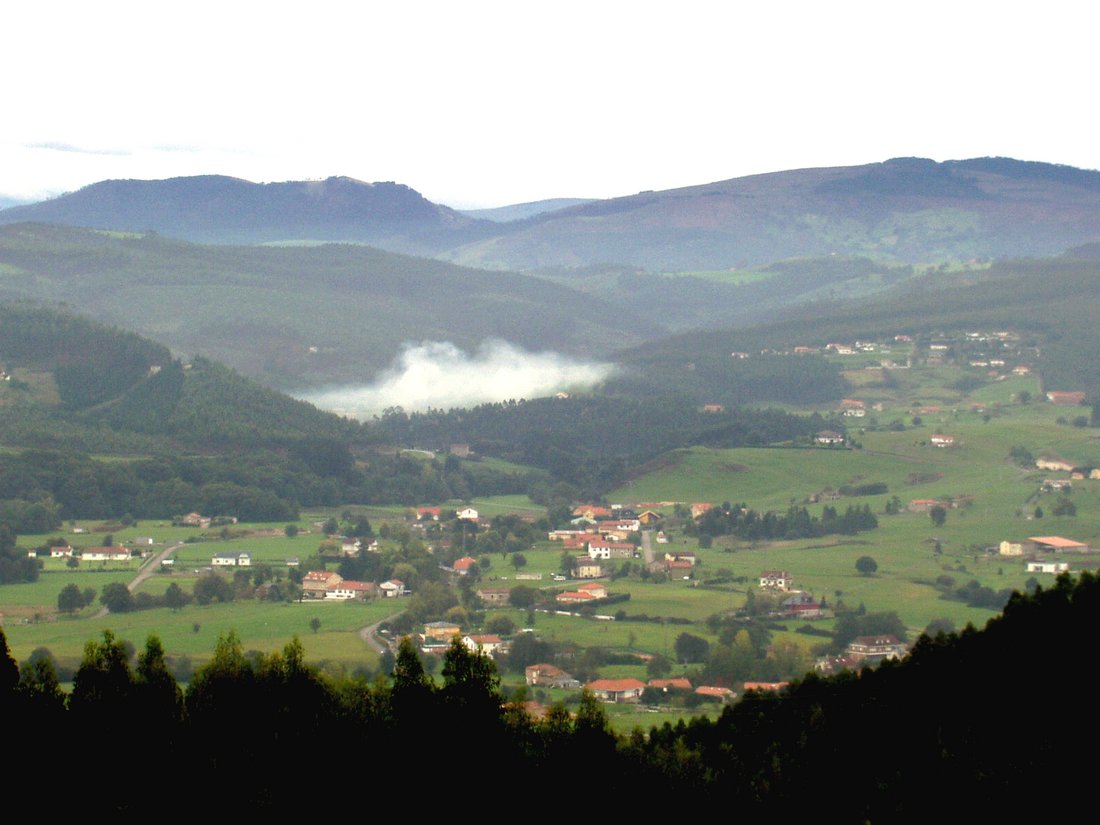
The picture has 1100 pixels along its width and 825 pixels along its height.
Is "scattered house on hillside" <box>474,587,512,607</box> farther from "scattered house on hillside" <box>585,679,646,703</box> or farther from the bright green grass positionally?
"scattered house on hillside" <box>585,679,646,703</box>

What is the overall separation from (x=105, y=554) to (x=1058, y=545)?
31.7 meters

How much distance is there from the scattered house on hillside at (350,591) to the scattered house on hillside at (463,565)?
11.8 feet

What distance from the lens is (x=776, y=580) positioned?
57.8 metres

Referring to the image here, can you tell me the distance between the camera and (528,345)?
156625mm

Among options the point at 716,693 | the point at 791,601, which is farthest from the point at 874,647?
the point at 791,601

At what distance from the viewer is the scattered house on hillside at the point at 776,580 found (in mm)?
56969

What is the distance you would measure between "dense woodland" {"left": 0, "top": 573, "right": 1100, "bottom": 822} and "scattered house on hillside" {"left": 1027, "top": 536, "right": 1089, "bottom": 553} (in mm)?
32554

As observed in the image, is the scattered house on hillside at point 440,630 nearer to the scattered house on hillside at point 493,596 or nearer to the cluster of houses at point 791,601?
the scattered house on hillside at point 493,596

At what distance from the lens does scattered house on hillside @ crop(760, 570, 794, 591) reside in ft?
187

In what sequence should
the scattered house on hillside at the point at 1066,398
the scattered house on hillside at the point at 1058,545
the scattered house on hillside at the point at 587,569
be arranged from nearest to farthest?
the scattered house on hillside at the point at 1058,545 → the scattered house on hillside at the point at 587,569 → the scattered house on hillside at the point at 1066,398

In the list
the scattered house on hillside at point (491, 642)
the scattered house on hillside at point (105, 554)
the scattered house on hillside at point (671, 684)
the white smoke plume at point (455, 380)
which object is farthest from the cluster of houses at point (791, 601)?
the white smoke plume at point (455, 380)

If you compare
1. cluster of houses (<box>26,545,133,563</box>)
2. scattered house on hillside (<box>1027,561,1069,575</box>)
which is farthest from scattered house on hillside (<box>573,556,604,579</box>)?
cluster of houses (<box>26,545,133,563</box>)

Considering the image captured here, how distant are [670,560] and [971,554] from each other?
33.1ft

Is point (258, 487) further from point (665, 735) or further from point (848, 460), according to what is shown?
point (665, 735)
